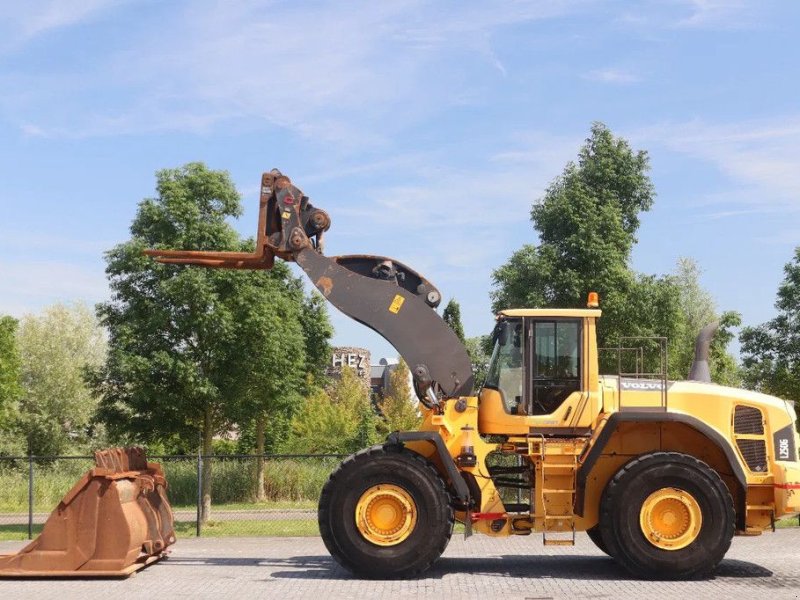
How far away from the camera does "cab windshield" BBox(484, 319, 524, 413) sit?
14078 millimetres

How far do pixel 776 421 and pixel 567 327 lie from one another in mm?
2848

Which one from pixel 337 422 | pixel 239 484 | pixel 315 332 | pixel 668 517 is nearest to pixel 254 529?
pixel 239 484

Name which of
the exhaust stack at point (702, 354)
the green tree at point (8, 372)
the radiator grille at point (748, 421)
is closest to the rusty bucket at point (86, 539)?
the radiator grille at point (748, 421)

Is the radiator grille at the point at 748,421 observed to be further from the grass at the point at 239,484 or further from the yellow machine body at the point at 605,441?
the grass at the point at 239,484

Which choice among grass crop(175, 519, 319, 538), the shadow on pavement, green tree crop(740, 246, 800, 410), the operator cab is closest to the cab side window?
the operator cab

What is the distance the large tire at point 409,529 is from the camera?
43.7 ft

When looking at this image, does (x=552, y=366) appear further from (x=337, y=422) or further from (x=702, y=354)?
(x=337, y=422)

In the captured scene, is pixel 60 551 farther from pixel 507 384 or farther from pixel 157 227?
pixel 157 227

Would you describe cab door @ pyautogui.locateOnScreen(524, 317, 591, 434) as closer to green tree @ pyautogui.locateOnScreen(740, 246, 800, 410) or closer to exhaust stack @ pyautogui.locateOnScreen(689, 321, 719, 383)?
exhaust stack @ pyautogui.locateOnScreen(689, 321, 719, 383)

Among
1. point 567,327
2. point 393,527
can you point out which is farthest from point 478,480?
point 567,327

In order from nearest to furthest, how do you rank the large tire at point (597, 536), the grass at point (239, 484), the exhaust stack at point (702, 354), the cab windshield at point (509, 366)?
the cab windshield at point (509, 366), the large tire at point (597, 536), the exhaust stack at point (702, 354), the grass at point (239, 484)

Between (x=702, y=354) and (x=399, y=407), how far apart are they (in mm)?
42768

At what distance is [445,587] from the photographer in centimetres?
1265

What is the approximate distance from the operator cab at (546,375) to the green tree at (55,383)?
39009 mm
